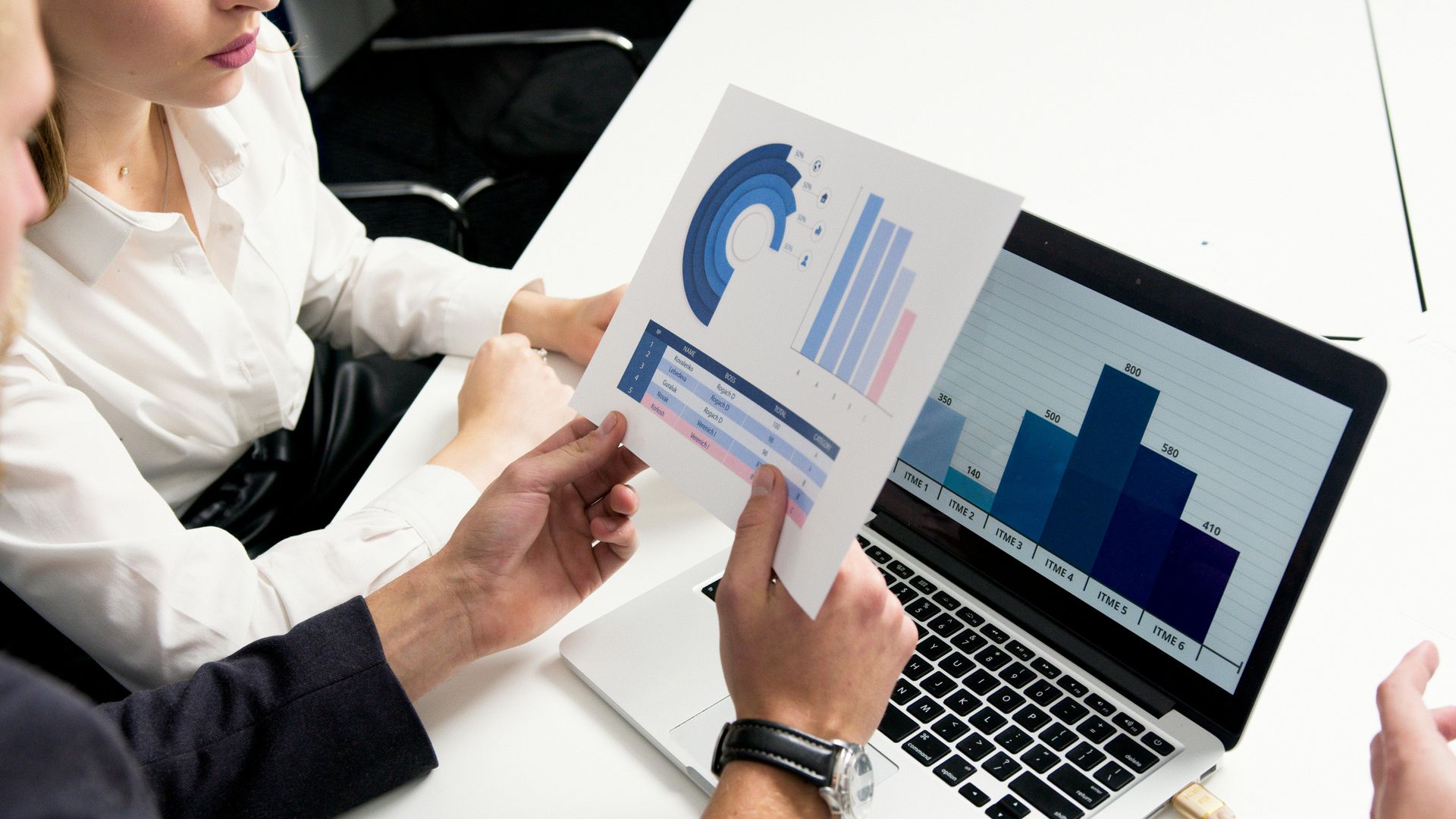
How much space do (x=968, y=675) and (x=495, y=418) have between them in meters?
0.49

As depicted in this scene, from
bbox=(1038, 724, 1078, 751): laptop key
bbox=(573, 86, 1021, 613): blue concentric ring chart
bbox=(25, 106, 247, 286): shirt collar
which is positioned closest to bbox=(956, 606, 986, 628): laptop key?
bbox=(1038, 724, 1078, 751): laptop key

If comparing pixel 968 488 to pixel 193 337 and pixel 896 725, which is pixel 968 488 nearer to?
pixel 896 725

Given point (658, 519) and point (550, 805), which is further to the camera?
point (658, 519)

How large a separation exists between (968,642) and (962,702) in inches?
2.3

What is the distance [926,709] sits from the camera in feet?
2.57

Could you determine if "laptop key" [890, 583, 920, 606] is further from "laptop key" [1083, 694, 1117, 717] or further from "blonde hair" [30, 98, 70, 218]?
"blonde hair" [30, 98, 70, 218]

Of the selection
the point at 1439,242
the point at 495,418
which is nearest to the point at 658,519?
Answer: the point at 495,418

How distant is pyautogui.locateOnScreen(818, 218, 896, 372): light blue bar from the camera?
68cm

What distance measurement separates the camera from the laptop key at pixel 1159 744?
748 mm

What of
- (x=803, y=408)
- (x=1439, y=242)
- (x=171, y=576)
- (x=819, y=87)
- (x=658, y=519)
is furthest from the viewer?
(x=819, y=87)

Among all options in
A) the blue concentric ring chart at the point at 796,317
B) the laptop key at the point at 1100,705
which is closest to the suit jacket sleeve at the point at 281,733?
the blue concentric ring chart at the point at 796,317

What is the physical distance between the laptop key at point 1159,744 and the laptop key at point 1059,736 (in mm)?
47

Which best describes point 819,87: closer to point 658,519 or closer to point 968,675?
point 658,519

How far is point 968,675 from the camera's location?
0.80 meters
